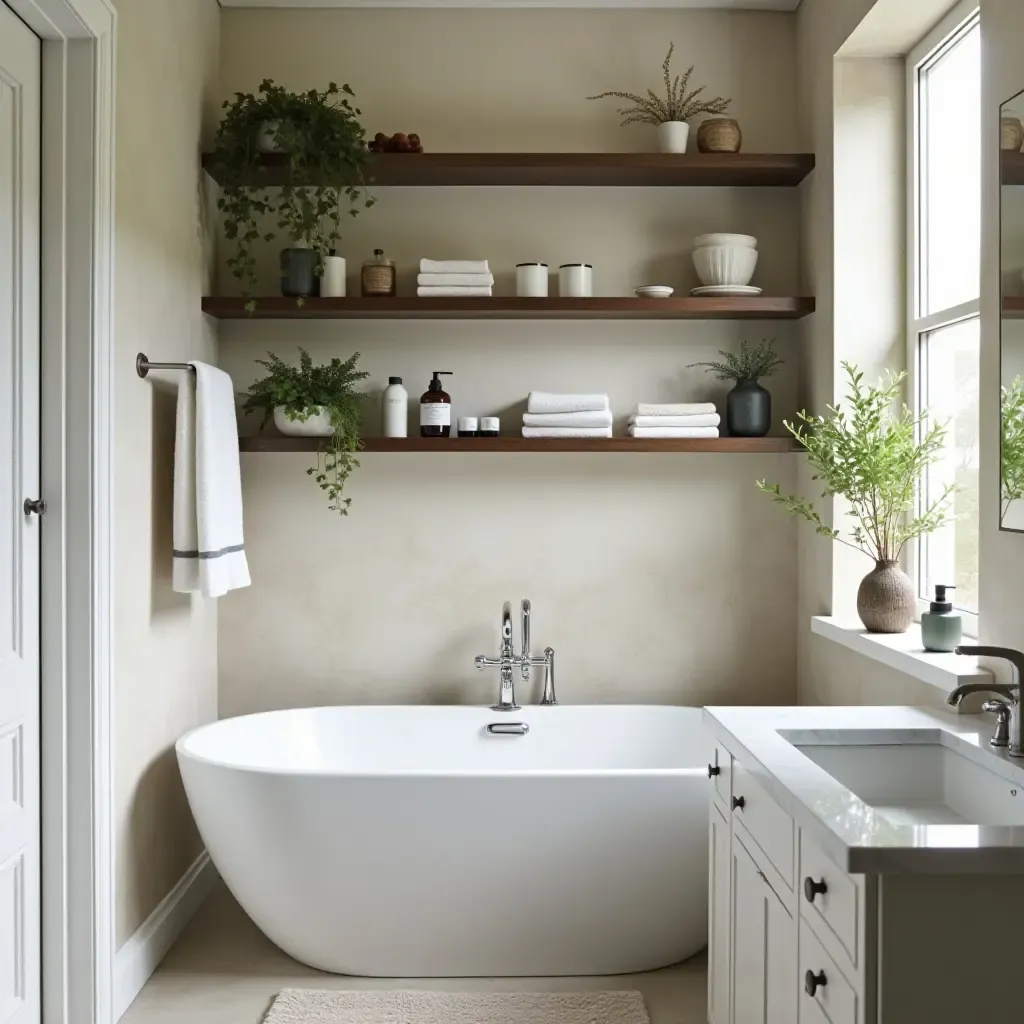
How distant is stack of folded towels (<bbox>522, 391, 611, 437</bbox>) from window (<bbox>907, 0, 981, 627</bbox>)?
0.92m

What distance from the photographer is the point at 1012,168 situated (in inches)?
84.2

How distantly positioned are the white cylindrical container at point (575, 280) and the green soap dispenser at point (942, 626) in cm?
147

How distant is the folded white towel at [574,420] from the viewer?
3.35 metres

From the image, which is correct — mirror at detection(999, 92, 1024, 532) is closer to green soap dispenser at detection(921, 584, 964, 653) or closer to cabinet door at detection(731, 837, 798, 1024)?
green soap dispenser at detection(921, 584, 964, 653)

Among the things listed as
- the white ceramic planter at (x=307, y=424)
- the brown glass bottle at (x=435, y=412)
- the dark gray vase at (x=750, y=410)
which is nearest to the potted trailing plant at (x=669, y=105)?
the dark gray vase at (x=750, y=410)

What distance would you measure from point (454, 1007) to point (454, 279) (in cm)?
206

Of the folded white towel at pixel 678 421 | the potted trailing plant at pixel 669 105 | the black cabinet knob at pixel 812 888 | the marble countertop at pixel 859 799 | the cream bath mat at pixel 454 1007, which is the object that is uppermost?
the potted trailing plant at pixel 669 105

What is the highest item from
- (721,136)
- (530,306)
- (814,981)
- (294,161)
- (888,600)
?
(721,136)

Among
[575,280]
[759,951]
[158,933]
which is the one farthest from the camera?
[575,280]

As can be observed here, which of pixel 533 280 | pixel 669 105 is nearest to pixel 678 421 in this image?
pixel 533 280

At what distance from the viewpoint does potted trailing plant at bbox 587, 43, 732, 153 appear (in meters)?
3.47

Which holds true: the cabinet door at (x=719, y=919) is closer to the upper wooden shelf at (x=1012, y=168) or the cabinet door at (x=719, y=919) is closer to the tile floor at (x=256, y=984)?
the tile floor at (x=256, y=984)

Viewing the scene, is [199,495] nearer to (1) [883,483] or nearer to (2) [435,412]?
(2) [435,412]

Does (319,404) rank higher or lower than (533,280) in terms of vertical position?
lower
